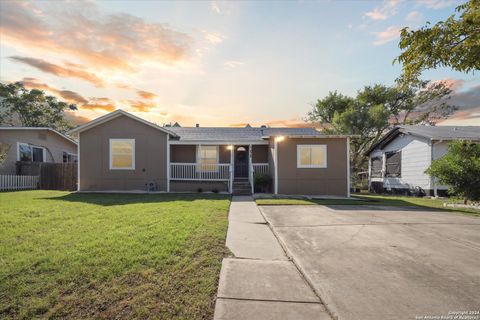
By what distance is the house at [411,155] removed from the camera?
14.5 metres

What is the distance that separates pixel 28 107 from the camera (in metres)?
33.6

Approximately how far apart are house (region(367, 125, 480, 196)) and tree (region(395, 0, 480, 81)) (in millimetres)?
9592

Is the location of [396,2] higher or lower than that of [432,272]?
higher

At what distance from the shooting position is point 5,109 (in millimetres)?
32531

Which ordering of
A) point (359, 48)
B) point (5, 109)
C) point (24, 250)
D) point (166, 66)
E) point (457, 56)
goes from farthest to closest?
point (5, 109) → point (166, 66) → point (359, 48) → point (457, 56) → point (24, 250)

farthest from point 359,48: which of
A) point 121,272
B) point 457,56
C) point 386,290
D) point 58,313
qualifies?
point 58,313

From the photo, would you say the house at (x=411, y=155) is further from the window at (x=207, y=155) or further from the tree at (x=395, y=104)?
the window at (x=207, y=155)

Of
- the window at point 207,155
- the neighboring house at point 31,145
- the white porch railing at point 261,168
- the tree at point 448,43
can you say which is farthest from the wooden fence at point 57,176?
the tree at point 448,43

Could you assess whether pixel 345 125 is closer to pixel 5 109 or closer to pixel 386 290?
pixel 386 290

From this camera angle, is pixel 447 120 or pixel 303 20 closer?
pixel 303 20

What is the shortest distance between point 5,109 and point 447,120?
53.3 metres

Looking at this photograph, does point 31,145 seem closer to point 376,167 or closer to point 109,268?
point 109,268

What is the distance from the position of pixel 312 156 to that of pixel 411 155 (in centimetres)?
795

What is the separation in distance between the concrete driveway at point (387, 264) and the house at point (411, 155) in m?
8.33
